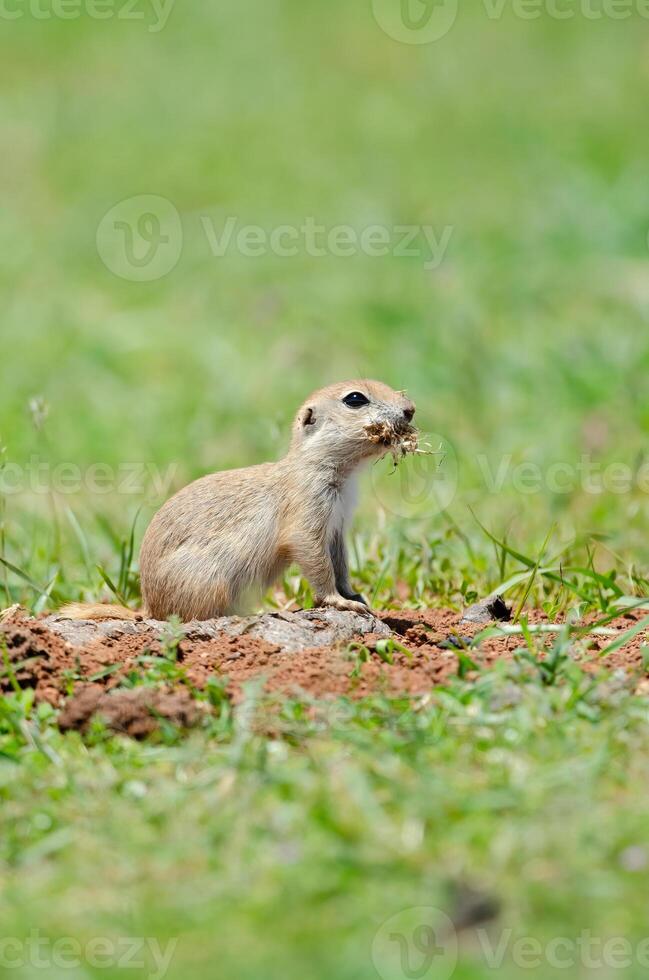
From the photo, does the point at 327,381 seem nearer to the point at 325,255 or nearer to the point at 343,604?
the point at 325,255

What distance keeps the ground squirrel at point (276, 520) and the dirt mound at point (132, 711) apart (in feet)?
3.12

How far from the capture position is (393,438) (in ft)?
17.9

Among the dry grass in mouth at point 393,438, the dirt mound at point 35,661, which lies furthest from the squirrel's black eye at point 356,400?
the dirt mound at point 35,661

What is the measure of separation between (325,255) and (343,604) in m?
6.54

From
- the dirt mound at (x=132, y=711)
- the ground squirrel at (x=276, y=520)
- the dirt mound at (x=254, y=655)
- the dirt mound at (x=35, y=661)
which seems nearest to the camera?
the dirt mound at (x=132, y=711)

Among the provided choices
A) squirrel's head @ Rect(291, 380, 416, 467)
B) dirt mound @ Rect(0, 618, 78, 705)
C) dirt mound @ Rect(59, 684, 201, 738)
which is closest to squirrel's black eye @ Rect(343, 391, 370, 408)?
squirrel's head @ Rect(291, 380, 416, 467)

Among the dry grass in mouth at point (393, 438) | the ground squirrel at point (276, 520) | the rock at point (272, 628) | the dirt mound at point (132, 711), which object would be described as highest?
the dry grass in mouth at point (393, 438)

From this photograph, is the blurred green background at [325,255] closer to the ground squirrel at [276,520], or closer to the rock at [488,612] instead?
the ground squirrel at [276,520]

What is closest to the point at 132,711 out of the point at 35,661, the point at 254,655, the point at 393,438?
the point at 35,661

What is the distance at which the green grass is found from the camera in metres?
3.22

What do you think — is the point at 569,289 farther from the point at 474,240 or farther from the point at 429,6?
the point at 429,6

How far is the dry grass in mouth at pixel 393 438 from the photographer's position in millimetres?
5438

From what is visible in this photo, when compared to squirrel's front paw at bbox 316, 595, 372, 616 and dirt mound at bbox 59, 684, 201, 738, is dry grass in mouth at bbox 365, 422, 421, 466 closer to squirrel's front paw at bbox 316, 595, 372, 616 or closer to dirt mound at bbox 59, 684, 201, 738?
squirrel's front paw at bbox 316, 595, 372, 616

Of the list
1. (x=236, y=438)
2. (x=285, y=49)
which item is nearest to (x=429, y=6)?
(x=285, y=49)
